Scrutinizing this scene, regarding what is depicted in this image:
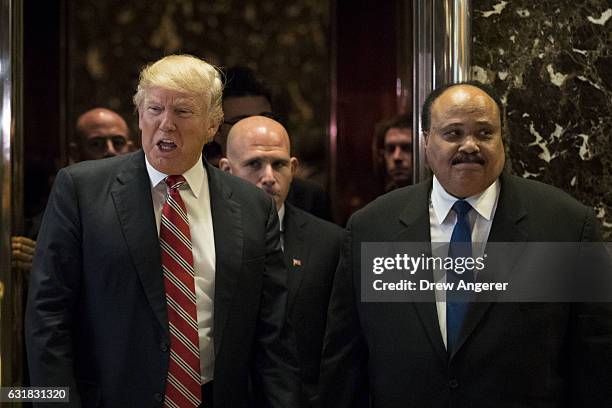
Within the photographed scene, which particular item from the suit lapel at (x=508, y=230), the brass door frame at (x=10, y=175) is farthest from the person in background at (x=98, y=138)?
the suit lapel at (x=508, y=230)

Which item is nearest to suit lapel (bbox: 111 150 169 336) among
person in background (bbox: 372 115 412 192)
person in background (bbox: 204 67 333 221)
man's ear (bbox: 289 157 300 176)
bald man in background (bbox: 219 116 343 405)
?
bald man in background (bbox: 219 116 343 405)

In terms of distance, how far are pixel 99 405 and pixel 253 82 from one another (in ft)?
4.86

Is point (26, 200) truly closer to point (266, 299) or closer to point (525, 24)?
point (266, 299)

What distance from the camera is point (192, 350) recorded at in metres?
2.31

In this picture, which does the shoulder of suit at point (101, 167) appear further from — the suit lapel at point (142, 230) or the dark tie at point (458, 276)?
the dark tie at point (458, 276)

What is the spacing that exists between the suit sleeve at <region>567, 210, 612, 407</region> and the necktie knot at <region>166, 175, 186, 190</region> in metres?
→ 1.05

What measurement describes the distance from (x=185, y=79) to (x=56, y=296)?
61cm

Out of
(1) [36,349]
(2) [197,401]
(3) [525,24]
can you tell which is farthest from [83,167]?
(3) [525,24]

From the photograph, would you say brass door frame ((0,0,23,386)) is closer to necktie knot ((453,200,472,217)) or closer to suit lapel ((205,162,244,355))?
suit lapel ((205,162,244,355))

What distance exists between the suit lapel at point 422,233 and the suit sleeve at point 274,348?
1.14ft

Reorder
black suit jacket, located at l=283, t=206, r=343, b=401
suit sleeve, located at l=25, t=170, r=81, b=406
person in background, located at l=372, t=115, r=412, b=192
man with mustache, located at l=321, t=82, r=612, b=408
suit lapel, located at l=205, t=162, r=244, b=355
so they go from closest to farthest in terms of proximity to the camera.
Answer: suit sleeve, located at l=25, t=170, r=81, b=406, suit lapel, located at l=205, t=162, r=244, b=355, man with mustache, located at l=321, t=82, r=612, b=408, black suit jacket, located at l=283, t=206, r=343, b=401, person in background, located at l=372, t=115, r=412, b=192

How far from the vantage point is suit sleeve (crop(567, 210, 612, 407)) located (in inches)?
95.1

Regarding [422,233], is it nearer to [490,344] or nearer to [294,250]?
[490,344]

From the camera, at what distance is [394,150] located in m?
3.35
